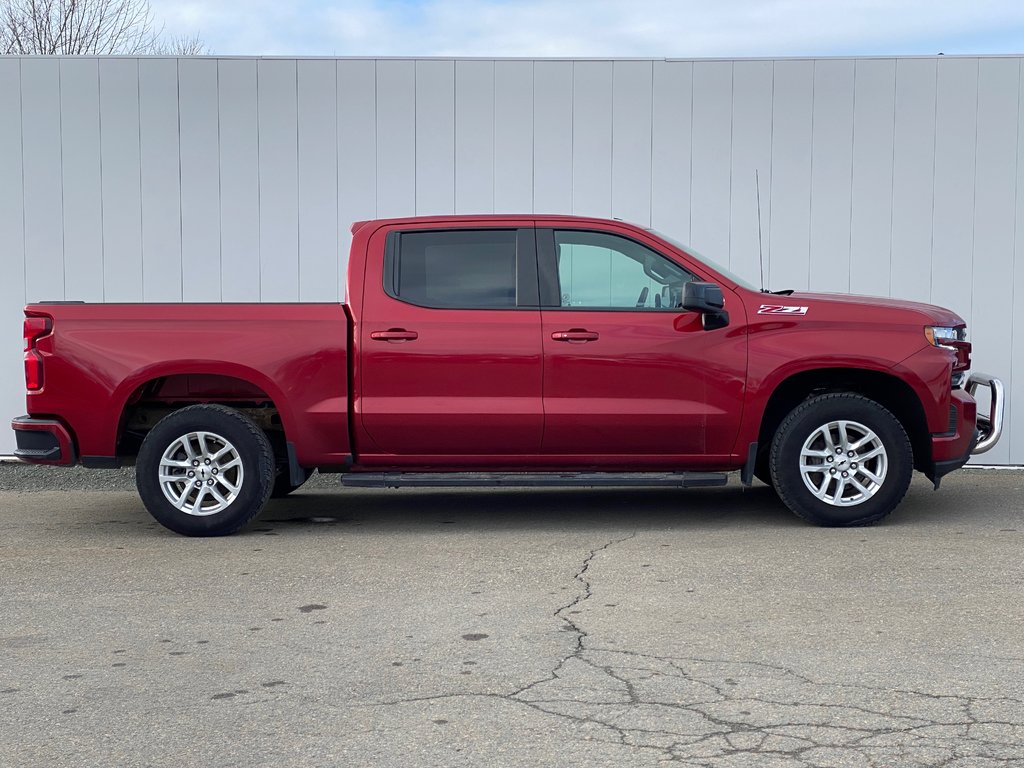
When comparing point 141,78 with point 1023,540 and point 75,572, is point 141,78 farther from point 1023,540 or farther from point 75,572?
A: point 1023,540

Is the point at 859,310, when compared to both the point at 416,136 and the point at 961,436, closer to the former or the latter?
the point at 961,436

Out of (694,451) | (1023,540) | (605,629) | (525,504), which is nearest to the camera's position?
(605,629)

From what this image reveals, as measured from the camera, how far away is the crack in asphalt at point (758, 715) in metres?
3.56

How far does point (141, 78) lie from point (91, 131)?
0.62 m

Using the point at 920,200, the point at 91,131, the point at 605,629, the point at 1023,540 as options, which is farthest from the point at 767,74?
the point at 605,629

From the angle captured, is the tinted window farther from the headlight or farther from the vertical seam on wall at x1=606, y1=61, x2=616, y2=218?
the vertical seam on wall at x1=606, y1=61, x2=616, y2=218

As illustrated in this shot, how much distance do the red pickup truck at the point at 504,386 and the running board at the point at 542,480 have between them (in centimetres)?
2

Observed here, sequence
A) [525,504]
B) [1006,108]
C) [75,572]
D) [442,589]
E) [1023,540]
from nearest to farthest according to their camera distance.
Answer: [442,589] → [75,572] → [1023,540] → [525,504] → [1006,108]

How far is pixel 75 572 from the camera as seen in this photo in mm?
6363

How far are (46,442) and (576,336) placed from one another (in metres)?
3.28

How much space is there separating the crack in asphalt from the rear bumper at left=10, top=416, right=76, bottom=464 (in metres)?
4.00

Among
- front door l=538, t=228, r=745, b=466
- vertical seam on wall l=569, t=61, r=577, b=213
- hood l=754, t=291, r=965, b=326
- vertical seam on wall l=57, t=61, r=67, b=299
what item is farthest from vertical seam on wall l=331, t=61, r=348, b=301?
hood l=754, t=291, r=965, b=326

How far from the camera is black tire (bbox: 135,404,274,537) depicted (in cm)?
722

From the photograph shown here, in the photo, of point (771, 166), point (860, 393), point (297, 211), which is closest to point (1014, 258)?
point (771, 166)
